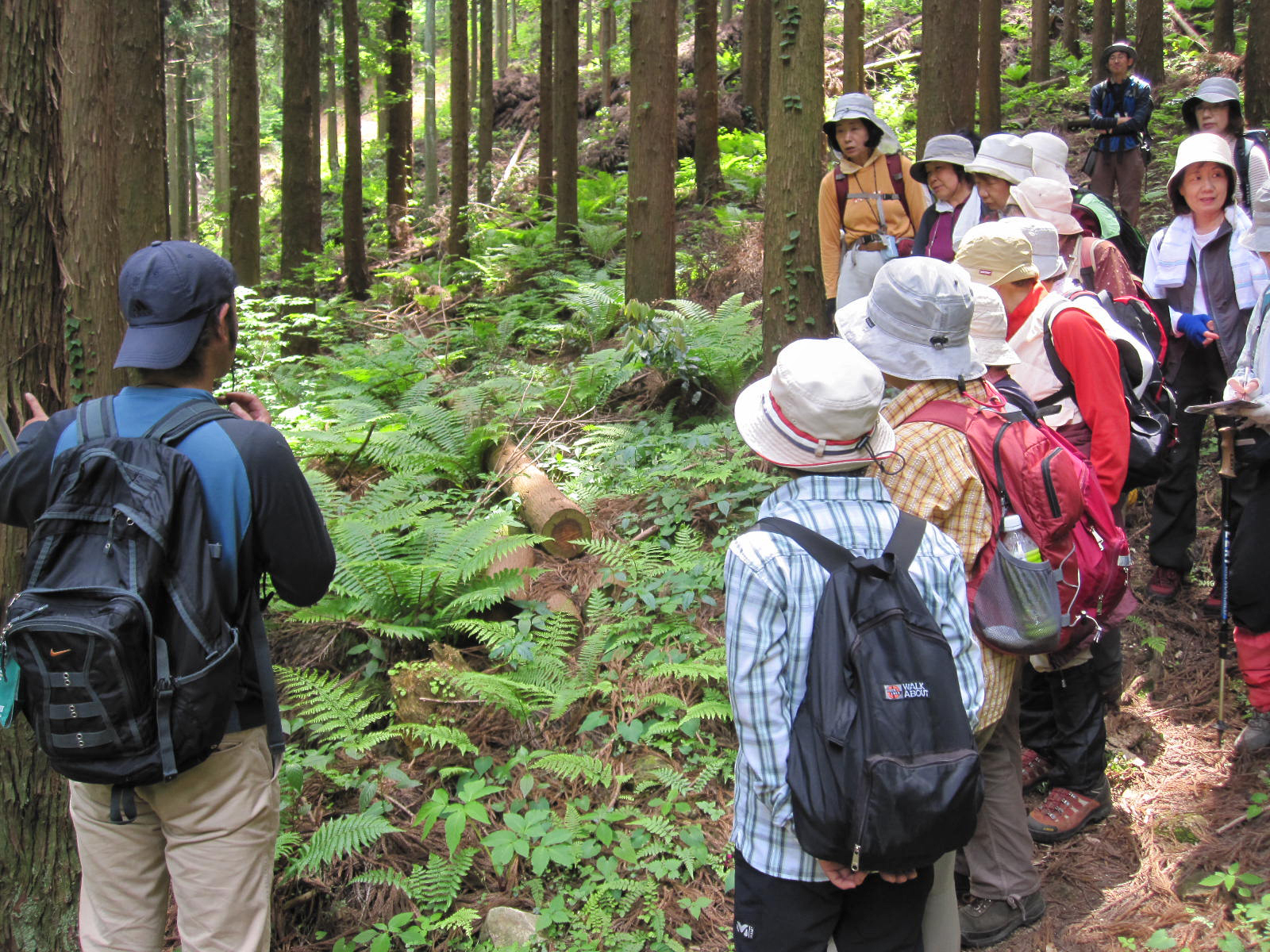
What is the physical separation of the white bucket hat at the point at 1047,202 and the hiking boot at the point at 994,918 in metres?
3.33

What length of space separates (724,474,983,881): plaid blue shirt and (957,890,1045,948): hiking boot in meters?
1.56

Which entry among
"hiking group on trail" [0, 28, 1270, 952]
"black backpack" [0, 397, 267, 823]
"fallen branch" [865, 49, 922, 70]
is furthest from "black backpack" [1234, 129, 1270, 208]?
"fallen branch" [865, 49, 922, 70]

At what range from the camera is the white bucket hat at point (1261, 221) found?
4.45 meters

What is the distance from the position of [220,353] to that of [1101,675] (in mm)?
3719

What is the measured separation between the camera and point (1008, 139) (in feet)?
17.0

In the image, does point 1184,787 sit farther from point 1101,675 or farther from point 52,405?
point 52,405

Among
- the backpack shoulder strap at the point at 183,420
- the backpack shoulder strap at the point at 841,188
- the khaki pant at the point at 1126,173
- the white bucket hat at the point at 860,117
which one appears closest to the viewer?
the backpack shoulder strap at the point at 183,420

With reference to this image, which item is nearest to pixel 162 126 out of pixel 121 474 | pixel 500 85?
pixel 121 474

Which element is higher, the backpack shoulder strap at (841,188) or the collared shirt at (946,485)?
the backpack shoulder strap at (841,188)

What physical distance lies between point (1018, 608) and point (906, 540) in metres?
0.95

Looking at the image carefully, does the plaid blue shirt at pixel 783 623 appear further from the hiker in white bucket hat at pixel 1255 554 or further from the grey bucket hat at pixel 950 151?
the grey bucket hat at pixel 950 151

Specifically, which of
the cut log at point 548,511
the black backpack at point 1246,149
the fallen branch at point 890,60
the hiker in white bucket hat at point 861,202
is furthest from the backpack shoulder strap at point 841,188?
the fallen branch at point 890,60

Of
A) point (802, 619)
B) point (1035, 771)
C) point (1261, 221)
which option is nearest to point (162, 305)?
point (802, 619)

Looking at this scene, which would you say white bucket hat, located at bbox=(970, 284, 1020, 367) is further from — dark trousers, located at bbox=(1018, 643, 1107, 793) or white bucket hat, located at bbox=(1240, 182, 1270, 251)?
white bucket hat, located at bbox=(1240, 182, 1270, 251)
